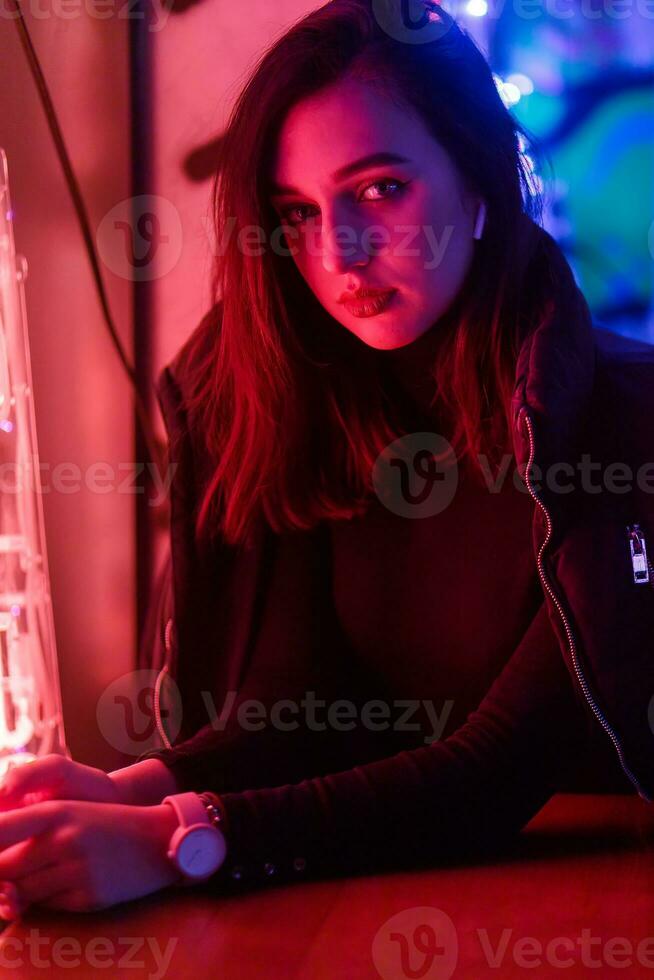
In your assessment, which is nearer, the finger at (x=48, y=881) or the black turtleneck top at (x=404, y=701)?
the finger at (x=48, y=881)

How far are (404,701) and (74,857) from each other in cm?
51

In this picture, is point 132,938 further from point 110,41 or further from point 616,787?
point 110,41

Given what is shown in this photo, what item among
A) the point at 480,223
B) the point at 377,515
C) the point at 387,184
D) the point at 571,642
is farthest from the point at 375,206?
the point at 571,642

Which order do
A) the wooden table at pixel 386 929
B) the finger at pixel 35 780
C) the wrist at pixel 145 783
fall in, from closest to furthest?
1. the wooden table at pixel 386 929
2. the finger at pixel 35 780
3. the wrist at pixel 145 783

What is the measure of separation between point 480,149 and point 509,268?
0.14 metres

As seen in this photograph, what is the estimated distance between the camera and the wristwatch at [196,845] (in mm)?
803

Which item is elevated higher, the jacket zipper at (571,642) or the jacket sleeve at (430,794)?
the jacket zipper at (571,642)

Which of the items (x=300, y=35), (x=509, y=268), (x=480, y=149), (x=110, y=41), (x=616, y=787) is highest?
(x=110, y=41)

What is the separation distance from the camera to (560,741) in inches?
38.5

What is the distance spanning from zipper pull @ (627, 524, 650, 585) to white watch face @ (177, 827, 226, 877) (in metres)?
0.47

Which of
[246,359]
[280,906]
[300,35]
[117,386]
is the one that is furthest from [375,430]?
[117,386]

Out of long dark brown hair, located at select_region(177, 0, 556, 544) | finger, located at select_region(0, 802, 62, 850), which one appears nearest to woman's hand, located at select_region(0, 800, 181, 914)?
finger, located at select_region(0, 802, 62, 850)

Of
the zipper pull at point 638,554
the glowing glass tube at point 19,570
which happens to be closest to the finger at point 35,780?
the glowing glass tube at point 19,570

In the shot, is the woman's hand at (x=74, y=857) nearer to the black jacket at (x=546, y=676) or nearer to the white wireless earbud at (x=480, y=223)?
the black jacket at (x=546, y=676)
